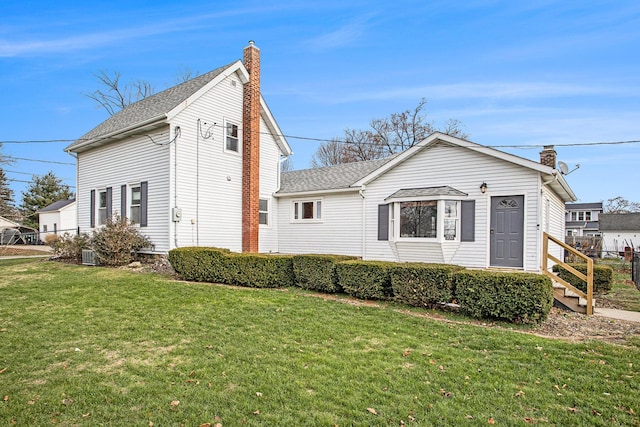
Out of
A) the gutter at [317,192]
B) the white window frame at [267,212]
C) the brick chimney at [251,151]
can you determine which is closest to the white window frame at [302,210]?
the gutter at [317,192]

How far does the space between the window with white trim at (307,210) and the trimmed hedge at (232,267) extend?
19.7ft

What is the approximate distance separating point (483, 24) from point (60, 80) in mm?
21211

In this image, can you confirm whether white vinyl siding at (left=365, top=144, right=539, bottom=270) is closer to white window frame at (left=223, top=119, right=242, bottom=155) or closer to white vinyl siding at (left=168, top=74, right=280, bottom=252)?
white vinyl siding at (left=168, top=74, right=280, bottom=252)

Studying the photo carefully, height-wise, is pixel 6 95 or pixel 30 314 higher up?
pixel 6 95

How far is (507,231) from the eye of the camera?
10.7 meters

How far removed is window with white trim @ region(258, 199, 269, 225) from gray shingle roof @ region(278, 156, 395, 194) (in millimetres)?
822

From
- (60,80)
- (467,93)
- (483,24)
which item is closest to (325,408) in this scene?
(483,24)

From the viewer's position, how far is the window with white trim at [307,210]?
15863mm

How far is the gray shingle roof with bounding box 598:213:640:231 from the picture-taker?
4103 centimetres

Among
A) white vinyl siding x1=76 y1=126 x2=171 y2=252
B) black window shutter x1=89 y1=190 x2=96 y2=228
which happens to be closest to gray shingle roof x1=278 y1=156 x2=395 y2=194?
white vinyl siding x1=76 y1=126 x2=171 y2=252

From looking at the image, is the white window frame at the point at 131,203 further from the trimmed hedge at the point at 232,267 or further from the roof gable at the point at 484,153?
the roof gable at the point at 484,153

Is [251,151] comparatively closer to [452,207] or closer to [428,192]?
[428,192]

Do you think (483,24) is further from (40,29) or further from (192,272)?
(40,29)

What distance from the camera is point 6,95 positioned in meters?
22.6
